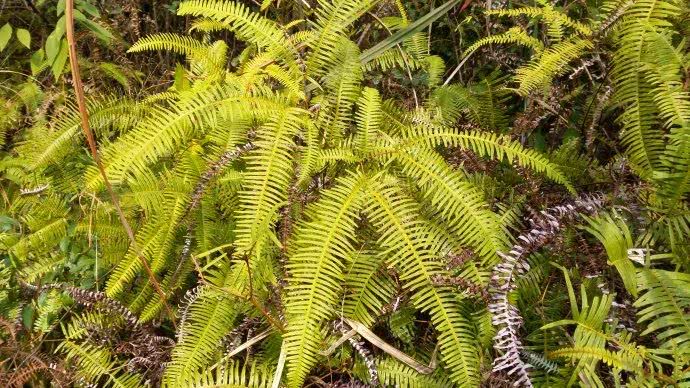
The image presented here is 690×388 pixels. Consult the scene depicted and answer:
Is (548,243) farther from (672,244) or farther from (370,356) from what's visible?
(370,356)

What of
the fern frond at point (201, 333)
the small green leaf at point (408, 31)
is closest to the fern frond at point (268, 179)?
the fern frond at point (201, 333)

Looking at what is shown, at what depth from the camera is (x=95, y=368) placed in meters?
2.48

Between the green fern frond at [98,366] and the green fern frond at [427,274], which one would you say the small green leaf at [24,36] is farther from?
the green fern frond at [427,274]

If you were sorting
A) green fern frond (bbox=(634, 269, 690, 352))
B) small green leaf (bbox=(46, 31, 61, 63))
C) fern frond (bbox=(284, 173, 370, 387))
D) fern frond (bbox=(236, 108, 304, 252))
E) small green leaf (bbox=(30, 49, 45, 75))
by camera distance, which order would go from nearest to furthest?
green fern frond (bbox=(634, 269, 690, 352)), fern frond (bbox=(284, 173, 370, 387)), fern frond (bbox=(236, 108, 304, 252)), small green leaf (bbox=(46, 31, 61, 63)), small green leaf (bbox=(30, 49, 45, 75))

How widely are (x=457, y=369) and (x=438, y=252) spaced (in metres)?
0.50

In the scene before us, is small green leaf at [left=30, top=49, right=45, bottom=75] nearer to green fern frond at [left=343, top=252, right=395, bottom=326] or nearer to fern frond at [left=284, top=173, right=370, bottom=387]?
fern frond at [left=284, top=173, right=370, bottom=387]

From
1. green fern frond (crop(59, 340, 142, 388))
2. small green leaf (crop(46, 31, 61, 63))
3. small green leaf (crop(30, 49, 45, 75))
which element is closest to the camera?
green fern frond (crop(59, 340, 142, 388))

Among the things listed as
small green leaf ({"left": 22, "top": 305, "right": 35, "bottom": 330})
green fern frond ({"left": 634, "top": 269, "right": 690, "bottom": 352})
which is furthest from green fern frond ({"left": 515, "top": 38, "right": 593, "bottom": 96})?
small green leaf ({"left": 22, "top": 305, "right": 35, "bottom": 330})

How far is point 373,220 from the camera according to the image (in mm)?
2205

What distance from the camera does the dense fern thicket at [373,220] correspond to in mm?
2102

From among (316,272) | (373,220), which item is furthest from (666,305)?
(316,272)

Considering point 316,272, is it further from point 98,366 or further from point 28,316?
point 28,316

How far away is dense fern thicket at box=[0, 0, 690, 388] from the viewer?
2102mm

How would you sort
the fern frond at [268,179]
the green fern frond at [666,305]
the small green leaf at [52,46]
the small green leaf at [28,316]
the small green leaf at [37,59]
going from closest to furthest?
the green fern frond at [666,305]
the fern frond at [268,179]
the small green leaf at [28,316]
the small green leaf at [52,46]
the small green leaf at [37,59]
